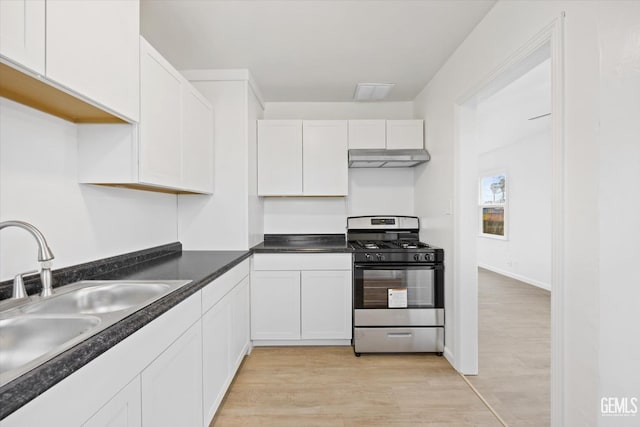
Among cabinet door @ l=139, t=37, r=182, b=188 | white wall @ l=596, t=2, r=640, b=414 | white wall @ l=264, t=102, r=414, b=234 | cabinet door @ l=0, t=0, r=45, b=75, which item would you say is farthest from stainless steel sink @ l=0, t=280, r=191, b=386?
white wall @ l=264, t=102, r=414, b=234

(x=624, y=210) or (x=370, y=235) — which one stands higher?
(x=624, y=210)

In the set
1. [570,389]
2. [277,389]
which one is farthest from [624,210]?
[277,389]

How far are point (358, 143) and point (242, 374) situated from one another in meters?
2.39

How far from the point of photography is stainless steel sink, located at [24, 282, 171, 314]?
4.70 feet

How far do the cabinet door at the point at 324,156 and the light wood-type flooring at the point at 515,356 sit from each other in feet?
6.73

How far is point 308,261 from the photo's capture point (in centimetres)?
298

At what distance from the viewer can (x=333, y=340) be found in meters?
3.00

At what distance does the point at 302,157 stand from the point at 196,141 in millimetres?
1138

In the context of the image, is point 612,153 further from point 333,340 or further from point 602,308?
point 333,340

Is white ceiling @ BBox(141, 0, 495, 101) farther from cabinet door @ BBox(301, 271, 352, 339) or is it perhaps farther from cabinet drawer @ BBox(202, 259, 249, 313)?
cabinet door @ BBox(301, 271, 352, 339)

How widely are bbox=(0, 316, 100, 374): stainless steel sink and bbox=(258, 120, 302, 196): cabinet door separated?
7.48 feet

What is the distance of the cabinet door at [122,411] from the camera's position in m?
0.88

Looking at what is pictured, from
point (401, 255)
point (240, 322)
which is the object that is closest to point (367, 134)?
point (401, 255)

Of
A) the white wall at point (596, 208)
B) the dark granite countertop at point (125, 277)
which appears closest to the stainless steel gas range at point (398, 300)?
the dark granite countertop at point (125, 277)
